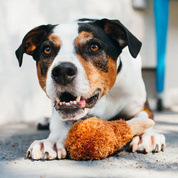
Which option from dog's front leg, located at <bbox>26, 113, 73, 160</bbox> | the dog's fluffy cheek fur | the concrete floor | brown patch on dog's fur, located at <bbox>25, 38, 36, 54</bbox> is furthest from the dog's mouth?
brown patch on dog's fur, located at <bbox>25, 38, 36, 54</bbox>

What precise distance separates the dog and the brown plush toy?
102 millimetres

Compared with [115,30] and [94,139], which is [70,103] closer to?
[94,139]

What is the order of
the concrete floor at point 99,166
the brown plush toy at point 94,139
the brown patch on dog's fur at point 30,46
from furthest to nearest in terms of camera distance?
the brown patch on dog's fur at point 30,46 → the brown plush toy at point 94,139 → the concrete floor at point 99,166

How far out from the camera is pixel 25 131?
3395mm

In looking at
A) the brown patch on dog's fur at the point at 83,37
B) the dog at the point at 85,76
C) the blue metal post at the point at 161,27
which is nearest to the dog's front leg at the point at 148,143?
the dog at the point at 85,76

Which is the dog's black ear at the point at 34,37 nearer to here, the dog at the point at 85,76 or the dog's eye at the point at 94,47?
the dog at the point at 85,76

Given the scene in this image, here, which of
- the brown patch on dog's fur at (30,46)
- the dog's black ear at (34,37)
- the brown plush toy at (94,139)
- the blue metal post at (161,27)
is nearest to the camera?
the brown plush toy at (94,139)

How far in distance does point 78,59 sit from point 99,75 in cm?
22

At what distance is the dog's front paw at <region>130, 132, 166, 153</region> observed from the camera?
213cm

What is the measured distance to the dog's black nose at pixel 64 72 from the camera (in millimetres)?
1952

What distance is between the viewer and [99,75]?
7.39ft

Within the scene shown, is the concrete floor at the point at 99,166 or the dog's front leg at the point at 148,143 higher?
the dog's front leg at the point at 148,143

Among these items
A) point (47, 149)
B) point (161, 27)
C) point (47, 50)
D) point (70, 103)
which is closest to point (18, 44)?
point (47, 50)

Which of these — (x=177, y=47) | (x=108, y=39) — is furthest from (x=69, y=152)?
(x=177, y=47)
